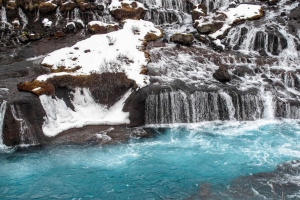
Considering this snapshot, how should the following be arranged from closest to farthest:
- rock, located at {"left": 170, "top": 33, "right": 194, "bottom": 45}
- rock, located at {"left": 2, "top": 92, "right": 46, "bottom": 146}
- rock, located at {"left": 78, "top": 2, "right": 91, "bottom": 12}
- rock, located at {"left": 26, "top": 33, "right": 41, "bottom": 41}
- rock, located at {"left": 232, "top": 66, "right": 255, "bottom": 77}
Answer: rock, located at {"left": 2, "top": 92, "right": 46, "bottom": 146}
rock, located at {"left": 232, "top": 66, "right": 255, "bottom": 77}
rock, located at {"left": 170, "top": 33, "right": 194, "bottom": 45}
rock, located at {"left": 26, "top": 33, "right": 41, "bottom": 41}
rock, located at {"left": 78, "top": 2, "right": 91, "bottom": 12}

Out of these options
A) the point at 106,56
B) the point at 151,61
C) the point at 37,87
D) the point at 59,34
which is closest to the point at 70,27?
the point at 59,34

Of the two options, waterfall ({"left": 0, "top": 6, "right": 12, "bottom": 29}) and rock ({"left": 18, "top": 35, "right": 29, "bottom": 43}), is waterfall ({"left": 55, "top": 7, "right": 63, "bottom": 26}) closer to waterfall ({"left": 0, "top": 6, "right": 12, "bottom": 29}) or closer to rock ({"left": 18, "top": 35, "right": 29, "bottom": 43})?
rock ({"left": 18, "top": 35, "right": 29, "bottom": 43})

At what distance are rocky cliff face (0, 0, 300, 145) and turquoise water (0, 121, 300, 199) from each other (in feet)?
5.35

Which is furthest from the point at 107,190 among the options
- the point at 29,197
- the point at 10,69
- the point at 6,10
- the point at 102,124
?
the point at 6,10

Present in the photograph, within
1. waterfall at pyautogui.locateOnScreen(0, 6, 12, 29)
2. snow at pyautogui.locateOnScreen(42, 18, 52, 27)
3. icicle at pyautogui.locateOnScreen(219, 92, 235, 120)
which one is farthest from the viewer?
snow at pyautogui.locateOnScreen(42, 18, 52, 27)

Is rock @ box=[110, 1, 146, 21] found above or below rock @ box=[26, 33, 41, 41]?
above

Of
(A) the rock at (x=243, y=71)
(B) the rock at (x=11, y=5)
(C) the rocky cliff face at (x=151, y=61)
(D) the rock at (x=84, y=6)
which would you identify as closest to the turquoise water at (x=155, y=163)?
(C) the rocky cliff face at (x=151, y=61)

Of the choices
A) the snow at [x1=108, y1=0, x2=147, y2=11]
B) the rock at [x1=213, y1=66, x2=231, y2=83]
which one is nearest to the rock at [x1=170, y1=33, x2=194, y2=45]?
the rock at [x1=213, y1=66, x2=231, y2=83]

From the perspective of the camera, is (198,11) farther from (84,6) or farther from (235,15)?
(84,6)

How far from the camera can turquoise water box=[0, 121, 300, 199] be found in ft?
54.5

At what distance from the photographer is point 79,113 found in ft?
73.3

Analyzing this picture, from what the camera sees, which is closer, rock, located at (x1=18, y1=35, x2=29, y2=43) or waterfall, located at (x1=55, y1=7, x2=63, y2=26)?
rock, located at (x1=18, y1=35, x2=29, y2=43)

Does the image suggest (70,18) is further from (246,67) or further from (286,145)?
(286,145)

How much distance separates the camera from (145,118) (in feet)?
73.0
